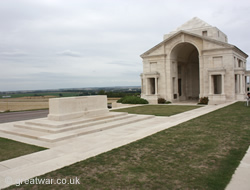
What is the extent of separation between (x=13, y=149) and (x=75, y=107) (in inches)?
228

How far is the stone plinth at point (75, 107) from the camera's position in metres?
13.7

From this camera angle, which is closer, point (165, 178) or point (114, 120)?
point (165, 178)

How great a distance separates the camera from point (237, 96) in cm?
2838

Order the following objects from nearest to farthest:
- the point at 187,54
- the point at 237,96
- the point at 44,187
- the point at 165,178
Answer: the point at 44,187 → the point at 165,178 → the point at 237,96 → the point at 187,54

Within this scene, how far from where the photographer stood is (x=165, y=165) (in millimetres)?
6512

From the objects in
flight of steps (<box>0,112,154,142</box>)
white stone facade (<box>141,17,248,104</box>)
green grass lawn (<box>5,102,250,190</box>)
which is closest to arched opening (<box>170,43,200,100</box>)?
white stone facade (<box>141,17,248,104</box>)

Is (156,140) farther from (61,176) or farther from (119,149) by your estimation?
(61,176)

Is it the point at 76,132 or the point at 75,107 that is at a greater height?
the point at 75,107

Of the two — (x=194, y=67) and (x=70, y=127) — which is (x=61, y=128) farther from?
(x=194, y=67)

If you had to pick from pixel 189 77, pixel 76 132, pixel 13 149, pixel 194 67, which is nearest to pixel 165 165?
pixel 76 132

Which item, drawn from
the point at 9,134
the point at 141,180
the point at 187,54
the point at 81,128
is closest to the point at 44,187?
the point at 141,180

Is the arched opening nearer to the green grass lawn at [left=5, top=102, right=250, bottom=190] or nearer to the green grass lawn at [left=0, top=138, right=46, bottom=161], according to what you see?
the green grass lawn at [left=5, top=102, right=250, bottom=190]

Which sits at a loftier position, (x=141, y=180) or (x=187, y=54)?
(x=187, y=54)

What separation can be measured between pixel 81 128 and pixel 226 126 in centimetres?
803
